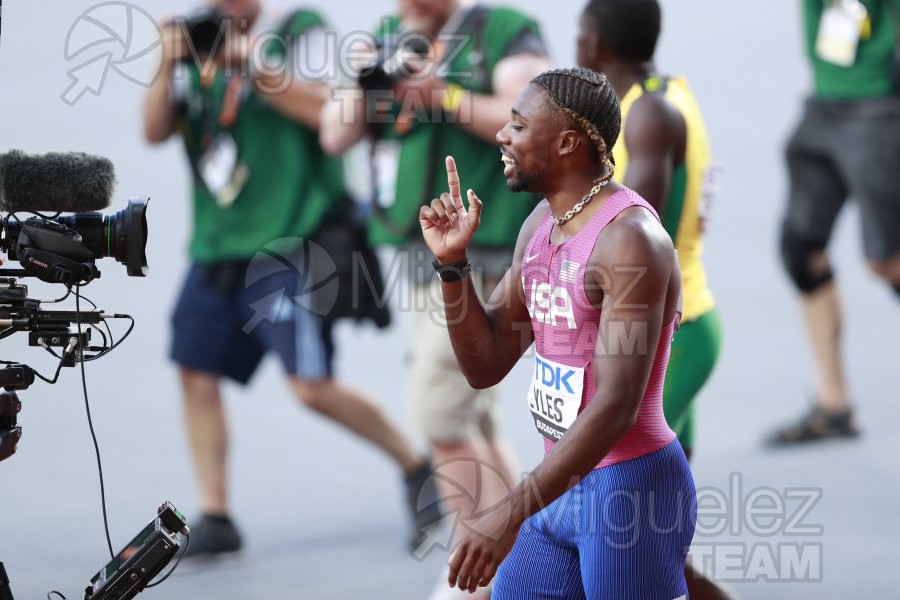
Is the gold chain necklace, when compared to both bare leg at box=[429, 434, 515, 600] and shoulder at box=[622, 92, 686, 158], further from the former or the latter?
bare leg at box=[429, 434, 515, 600]

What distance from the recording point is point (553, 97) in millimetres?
3236

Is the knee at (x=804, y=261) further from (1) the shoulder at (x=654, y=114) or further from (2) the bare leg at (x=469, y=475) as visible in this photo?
(1) the shoulder at (x=654, y=114)

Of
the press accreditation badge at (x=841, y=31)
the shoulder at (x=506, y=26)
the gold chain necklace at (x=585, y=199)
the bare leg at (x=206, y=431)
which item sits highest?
the press accreditation badge at (x=841, y=31)

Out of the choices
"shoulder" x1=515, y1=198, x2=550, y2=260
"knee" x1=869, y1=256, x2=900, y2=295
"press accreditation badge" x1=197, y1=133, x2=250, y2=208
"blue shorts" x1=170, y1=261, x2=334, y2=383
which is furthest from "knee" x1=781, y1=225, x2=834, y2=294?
"shoulder" x1=515, y1=198, x2=550, y2=260

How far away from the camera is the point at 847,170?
6.78 m

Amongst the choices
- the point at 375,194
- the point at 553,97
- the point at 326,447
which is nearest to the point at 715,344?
the point at 553,97

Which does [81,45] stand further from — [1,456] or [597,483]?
[597,483]

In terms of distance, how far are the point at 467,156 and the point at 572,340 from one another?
2125 millimetres

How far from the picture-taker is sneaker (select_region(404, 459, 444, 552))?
5.81m

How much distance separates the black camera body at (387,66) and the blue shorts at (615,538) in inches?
85.0

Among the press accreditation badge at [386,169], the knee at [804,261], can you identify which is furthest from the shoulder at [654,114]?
the knee at [804,261]

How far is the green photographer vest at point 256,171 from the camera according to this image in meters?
5.90

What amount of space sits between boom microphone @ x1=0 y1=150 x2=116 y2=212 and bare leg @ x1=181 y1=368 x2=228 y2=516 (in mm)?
2513

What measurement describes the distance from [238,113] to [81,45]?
1425 mm
